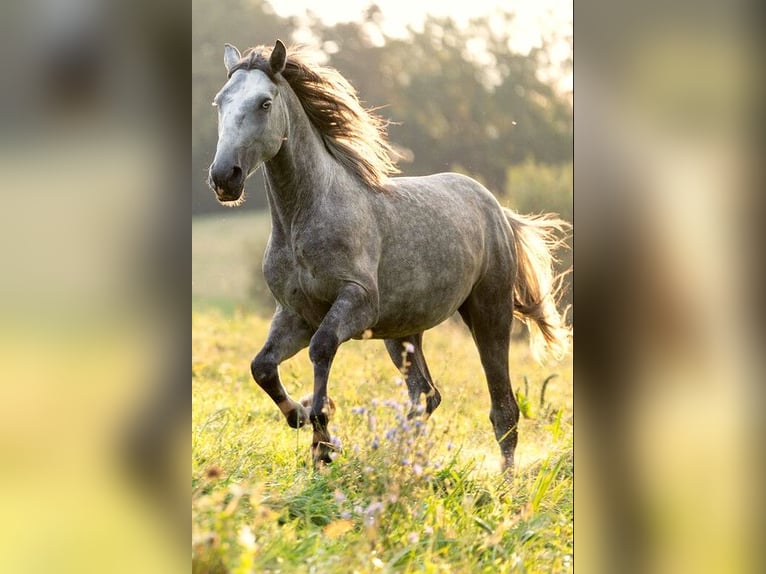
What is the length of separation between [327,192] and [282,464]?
1322 millimetres

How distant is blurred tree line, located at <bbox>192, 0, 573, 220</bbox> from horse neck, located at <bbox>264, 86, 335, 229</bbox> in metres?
12.0

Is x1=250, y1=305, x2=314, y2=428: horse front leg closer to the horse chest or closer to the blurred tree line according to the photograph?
the horse chest

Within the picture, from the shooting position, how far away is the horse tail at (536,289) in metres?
5.63

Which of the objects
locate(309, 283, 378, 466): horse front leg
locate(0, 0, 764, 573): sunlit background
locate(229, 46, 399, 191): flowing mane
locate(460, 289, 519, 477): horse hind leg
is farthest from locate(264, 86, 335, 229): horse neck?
locate(0, 0, 764, 573): sunlit background

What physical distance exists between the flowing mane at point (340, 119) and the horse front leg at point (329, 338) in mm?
677

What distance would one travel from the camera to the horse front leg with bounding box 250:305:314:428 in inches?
165

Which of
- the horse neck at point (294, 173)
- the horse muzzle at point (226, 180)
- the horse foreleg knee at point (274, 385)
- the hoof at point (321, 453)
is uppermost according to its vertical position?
the horse muzzle at point (226, 180)

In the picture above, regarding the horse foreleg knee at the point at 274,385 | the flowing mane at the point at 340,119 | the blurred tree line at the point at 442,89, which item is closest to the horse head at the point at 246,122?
the flowing mane at the point at 340,119

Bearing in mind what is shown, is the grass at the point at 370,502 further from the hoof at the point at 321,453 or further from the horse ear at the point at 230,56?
the horse ear at the point at 230,56

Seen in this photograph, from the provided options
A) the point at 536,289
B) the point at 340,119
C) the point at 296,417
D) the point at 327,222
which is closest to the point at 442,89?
the point at 536,289

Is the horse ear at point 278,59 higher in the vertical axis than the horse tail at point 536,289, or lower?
higher

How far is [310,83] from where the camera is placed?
4250mm
